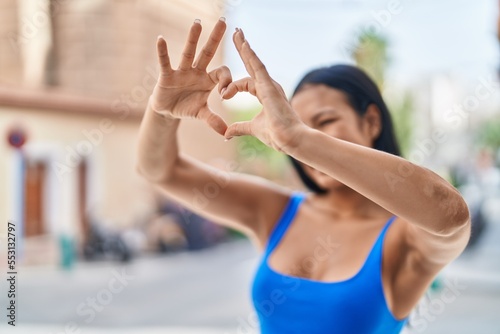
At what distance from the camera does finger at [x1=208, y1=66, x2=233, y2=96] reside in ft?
2.36

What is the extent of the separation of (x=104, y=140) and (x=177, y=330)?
170 inches

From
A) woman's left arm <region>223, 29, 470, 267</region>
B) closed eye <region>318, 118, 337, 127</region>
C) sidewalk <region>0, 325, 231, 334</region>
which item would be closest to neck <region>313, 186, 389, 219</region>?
closed eye <region>318, 118, 337, 127</region>

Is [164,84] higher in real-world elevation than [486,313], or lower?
higher

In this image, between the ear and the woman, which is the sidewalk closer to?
the woman

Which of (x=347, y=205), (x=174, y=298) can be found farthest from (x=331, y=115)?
(x=174, y=298)

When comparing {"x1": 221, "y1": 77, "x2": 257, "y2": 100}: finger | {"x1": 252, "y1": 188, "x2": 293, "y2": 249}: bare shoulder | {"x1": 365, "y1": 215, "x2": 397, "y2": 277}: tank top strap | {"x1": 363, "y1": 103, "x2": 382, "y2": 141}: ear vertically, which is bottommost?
{"x1": 252, "y1": 188, "x2": 293, "y2": 249}: bare shoulder

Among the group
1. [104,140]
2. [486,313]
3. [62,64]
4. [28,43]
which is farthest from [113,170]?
[486,313]

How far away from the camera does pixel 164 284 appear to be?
5633mm

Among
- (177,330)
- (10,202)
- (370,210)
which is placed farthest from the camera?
(10,202)

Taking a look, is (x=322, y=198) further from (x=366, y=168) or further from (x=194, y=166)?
(x=366, y=168)

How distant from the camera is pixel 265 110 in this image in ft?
2.16

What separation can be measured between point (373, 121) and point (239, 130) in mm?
321

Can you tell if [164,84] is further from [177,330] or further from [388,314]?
[177,330]

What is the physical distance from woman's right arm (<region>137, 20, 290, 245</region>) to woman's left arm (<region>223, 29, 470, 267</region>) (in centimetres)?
11
